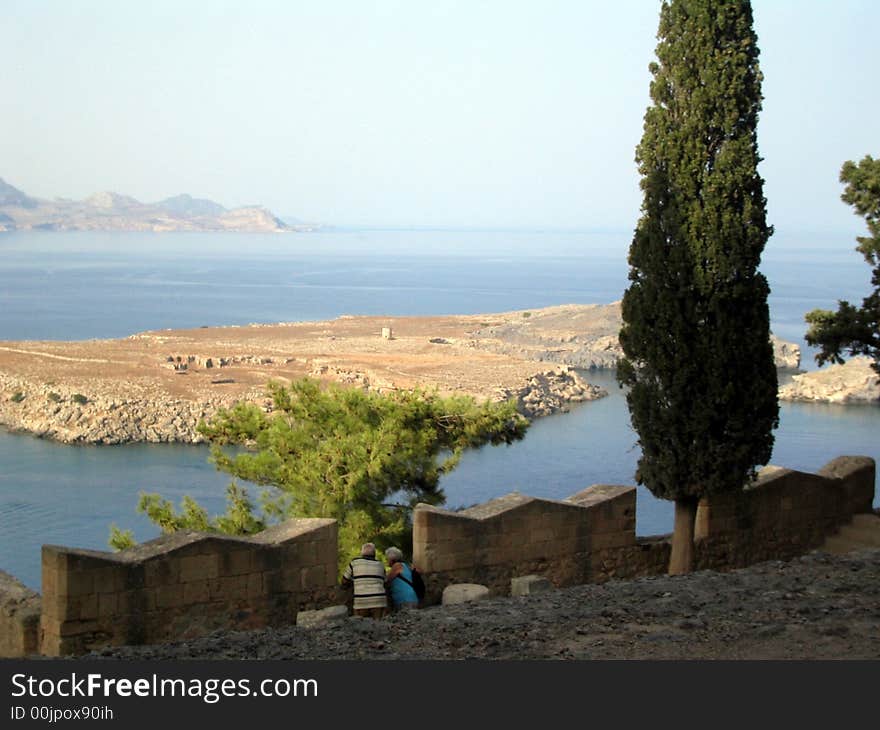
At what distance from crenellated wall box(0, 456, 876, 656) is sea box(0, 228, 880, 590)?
2165 millimetres

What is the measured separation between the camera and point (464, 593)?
1088 cm

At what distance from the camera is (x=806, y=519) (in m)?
14.9

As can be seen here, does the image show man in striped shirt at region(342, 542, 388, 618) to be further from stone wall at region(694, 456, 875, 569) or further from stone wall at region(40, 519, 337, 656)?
stone wall at region(694, 456, 875, 569)

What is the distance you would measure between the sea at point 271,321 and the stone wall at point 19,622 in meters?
8.32

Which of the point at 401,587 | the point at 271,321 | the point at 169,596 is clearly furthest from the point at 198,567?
the point at 271,321

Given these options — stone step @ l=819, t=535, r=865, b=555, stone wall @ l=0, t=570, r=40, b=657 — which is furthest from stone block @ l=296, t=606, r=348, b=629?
stone step @ l=819, t=535, r=865, b=555

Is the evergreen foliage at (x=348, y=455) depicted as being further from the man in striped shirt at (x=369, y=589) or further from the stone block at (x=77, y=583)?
the stone block at (x=77, y=583)

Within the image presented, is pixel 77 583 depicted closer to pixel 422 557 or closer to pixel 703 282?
pixel 422 557

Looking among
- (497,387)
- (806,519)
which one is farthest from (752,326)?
(497,387)

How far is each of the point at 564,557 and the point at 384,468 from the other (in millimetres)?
6050

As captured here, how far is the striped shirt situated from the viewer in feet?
33.7

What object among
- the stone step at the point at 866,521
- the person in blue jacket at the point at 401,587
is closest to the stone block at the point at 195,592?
the person in blue jacket at the point at 401,587

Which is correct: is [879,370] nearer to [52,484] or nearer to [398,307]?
[52,484]

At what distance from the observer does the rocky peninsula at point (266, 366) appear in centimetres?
5369
